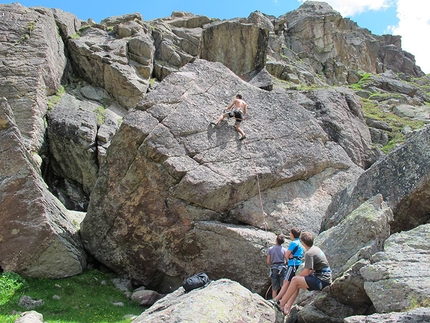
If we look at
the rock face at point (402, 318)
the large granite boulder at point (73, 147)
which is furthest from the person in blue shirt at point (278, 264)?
the large granite boulder at point (73, 147)

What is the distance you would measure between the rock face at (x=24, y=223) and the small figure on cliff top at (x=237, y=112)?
9.86m

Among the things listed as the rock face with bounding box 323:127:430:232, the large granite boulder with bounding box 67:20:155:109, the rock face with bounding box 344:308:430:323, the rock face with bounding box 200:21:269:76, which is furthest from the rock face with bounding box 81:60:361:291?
the large granite boulder with bounding box 67:20:155:109

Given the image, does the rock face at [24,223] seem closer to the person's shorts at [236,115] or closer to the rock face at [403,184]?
the person's shorts at [236,115]

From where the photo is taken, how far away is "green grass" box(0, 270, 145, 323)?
1723cm

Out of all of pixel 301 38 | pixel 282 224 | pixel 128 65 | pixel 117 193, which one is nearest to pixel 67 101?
pixel 128 65

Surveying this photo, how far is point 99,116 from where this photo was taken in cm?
4056

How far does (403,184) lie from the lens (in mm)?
16438

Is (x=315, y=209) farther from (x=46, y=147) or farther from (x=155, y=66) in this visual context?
(x=155, y=66)

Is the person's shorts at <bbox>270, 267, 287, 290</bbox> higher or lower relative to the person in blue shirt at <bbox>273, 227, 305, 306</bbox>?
lower

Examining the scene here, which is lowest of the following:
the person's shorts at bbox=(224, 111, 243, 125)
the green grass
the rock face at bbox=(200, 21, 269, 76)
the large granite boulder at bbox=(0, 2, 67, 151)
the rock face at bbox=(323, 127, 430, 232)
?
the green grass

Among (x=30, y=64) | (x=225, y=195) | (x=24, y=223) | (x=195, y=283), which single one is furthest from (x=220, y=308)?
(x=30, y=64)

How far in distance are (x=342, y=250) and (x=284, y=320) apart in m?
3.67

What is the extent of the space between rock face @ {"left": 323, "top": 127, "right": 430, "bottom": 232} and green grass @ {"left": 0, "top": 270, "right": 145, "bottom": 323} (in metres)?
11.1

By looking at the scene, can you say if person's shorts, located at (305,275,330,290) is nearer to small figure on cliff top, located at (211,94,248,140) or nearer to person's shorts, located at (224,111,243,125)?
small figure on cliff top, located at (211,94,248,140)
